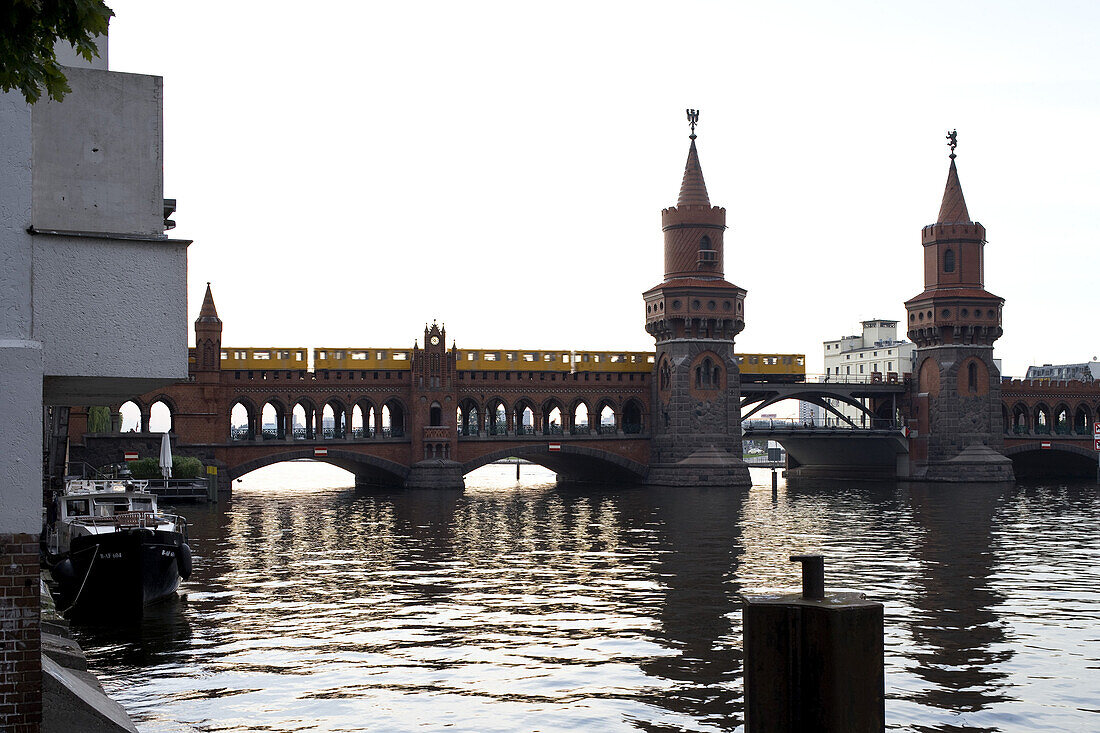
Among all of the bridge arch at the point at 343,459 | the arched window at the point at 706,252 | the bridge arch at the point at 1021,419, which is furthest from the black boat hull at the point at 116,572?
the bridge arch at the point at 1021,419

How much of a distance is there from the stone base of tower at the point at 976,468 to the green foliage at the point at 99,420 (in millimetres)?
58048

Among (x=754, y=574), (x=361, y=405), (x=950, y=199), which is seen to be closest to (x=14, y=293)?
(x=754, y=574)

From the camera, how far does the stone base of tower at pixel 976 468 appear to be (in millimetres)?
78938

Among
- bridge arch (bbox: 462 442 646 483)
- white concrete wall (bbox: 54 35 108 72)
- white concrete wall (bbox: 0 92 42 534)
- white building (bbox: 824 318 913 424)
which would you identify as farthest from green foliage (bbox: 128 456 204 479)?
white building (bbox: 824 318 913 424)

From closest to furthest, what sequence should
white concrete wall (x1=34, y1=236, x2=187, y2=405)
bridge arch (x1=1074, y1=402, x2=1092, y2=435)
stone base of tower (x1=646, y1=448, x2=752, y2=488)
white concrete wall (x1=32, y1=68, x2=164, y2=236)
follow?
white concrete wall (x1=34, y1=236, x2=187, y2=405) → white concrete wall (x1=32, y1=68, x2=164, y2=236) → stone base of tower (x1=646, y1=448, x2=752, y2=488) → bridge arch (x1=1074, y1=402, x2=1092, y2=435)

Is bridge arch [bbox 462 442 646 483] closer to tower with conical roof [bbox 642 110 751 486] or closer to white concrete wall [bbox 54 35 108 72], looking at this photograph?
tower with conical roof [bbox 642 110 751 486]

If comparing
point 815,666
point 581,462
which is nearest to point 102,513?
point 815,666

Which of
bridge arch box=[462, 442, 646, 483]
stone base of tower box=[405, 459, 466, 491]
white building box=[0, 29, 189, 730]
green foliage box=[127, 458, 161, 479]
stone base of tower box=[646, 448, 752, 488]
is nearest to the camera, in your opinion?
white building box=[0, 29, 189, 730]

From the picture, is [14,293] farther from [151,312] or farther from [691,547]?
[691,547]

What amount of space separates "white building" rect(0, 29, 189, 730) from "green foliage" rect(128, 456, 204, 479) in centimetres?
4837

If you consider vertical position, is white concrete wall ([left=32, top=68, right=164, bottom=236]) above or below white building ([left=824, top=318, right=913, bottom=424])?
below

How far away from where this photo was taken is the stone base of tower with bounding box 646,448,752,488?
73.4 meters

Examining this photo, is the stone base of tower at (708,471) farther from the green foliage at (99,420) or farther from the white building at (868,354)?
the white building at (868,354)

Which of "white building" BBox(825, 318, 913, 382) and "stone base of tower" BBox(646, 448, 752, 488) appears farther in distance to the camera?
"white building" BBox(825, 318, 913, 382)
